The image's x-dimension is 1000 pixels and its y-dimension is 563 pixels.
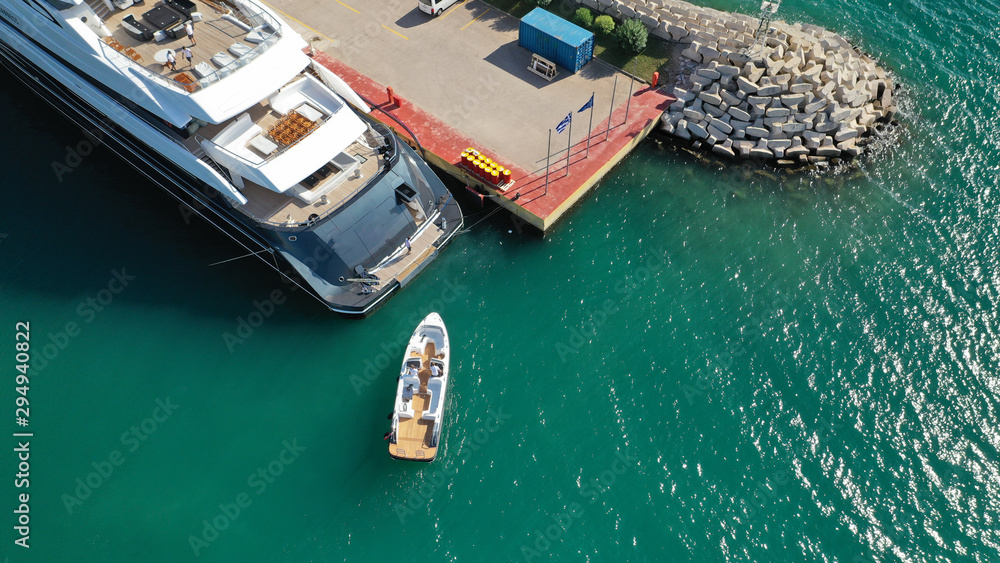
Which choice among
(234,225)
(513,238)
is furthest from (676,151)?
(234,225)

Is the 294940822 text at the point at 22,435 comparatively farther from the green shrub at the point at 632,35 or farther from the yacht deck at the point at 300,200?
the green shrub at the point at 632,35

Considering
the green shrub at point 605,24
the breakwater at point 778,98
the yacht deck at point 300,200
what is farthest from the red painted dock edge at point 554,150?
the yacht deck at point 300,200

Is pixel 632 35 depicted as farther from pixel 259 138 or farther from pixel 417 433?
pixel 417 433

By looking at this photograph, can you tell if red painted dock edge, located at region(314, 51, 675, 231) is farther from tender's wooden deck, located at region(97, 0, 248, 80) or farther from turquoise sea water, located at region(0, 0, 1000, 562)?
tender's wooden deck, located at region(97, 0, 248, 80)

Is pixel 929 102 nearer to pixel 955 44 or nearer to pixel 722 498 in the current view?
pixel 955 44

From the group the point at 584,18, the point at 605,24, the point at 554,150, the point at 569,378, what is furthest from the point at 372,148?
the point at 605,24

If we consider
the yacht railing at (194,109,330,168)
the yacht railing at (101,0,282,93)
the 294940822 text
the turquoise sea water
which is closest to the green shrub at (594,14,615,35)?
the turquoise sea water
